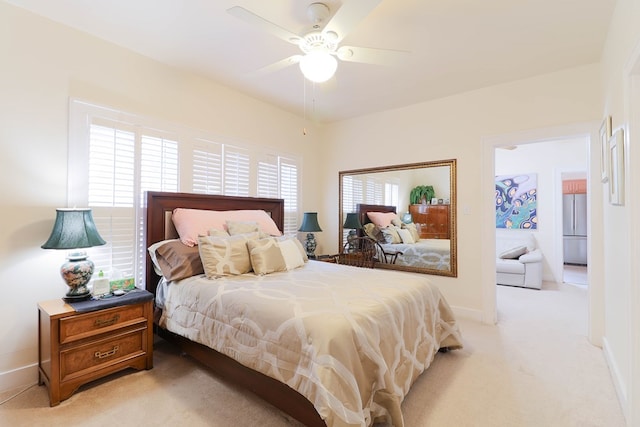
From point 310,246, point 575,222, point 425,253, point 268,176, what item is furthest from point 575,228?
point 268,176

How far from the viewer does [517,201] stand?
5.84 metres

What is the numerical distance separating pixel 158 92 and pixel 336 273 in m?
2.46

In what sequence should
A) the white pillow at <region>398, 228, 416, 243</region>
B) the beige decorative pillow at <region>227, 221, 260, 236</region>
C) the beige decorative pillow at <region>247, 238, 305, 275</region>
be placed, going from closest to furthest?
1. the beige decorative pillow at <region>247, 238, 305, 275</region>
2. the beige decorative pillow at <region>227, 221, 260, 236</region>
3. the white pillow at <region>398, 228, 416, 243</region>

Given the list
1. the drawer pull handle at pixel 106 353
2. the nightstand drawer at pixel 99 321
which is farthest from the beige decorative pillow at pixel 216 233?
the drawer pull handle at pixel 106 353

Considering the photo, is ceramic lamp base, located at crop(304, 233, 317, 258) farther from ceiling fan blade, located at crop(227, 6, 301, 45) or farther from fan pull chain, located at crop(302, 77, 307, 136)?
ceiling fan blade, located at crop(227, 6, 301, 45)

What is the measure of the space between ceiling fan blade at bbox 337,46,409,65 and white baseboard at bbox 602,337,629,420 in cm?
256

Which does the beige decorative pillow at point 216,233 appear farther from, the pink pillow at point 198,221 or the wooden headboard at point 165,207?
the wooden headboard at point 165,207

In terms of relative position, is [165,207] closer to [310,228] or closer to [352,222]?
[310,228]

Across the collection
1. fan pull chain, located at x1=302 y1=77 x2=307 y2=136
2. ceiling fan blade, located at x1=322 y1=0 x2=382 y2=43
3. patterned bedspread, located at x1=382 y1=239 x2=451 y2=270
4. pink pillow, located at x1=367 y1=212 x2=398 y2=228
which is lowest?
patterned bedspread, located at x1=382 y1=239 x2=451 y2=270

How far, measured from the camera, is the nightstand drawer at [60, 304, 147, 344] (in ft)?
6.37

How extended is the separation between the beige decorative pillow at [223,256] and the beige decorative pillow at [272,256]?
2.9 inches

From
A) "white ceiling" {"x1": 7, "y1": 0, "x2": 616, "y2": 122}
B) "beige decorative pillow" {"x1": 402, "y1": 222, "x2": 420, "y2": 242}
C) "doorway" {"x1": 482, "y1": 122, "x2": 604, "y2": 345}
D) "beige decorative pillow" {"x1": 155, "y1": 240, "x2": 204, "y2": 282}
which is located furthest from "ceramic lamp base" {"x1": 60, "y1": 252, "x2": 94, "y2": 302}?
"doorway" {"x1": 482, "y1": 122, "x2": 604, "y2": 345}

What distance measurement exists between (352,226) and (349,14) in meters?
3.16

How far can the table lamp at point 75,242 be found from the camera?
2.03 meters
